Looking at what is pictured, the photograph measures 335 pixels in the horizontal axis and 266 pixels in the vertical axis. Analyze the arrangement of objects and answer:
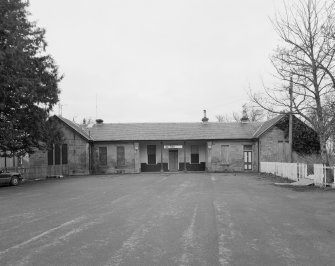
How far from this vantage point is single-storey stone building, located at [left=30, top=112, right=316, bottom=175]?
131 feet

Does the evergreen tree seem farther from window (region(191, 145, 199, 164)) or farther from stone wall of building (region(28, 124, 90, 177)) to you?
window (region(191, 145, 199, 164))

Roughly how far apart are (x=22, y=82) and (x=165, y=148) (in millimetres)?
20842

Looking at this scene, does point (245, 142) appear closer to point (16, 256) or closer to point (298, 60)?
Answer: point (298, 60)

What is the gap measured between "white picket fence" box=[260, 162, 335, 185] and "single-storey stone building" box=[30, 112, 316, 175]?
18.5ft

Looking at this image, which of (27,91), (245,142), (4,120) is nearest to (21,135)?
(4,120)

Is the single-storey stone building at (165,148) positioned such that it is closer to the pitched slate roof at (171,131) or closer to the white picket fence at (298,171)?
the pitched slate roof at (171,131)

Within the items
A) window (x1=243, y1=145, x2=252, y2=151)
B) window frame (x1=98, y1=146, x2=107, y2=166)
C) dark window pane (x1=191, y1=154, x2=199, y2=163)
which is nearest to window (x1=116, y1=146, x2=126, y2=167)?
window frame (x1=98, y1=146, x2=107, y2=166)

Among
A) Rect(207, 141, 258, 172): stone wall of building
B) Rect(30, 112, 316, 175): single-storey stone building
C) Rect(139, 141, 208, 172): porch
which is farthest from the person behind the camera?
Rect(139, 141, 208, 172): porch

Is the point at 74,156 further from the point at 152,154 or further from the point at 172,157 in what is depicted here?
the point at 172,157

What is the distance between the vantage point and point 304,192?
1767 centimetres

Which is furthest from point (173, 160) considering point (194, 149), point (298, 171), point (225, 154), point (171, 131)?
point (298, 171)

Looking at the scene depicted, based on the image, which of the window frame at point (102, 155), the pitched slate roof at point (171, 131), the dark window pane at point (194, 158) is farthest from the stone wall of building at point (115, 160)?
the dark window pane at point (194, 158)

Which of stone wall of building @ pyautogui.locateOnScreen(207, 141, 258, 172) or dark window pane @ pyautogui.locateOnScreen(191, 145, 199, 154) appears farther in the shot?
dark window pane @ pyautogui.locateOnScreen(191, 145, 199, 154)

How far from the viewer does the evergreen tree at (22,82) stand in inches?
965
